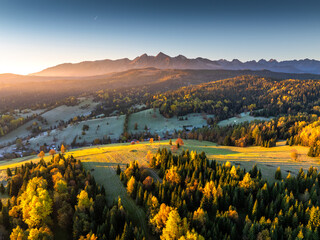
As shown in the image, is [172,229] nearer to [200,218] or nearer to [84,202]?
[200,218]

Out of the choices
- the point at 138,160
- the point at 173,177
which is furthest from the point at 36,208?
the point at 138,160

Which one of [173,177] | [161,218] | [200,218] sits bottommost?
[161,218]

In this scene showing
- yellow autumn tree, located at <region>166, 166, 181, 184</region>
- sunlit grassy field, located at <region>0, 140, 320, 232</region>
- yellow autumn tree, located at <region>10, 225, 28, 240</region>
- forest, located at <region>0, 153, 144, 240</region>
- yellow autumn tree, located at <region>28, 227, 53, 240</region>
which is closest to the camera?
yellow autumn tree, located at <region>28, 227, 53, 240</region>

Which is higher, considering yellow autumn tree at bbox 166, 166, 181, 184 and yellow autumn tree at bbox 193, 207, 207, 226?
yellow autumn tree at bbox 166, 166, 181, 184

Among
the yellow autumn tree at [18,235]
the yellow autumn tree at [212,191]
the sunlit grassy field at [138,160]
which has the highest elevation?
the yellow autumn tree at [212,191]

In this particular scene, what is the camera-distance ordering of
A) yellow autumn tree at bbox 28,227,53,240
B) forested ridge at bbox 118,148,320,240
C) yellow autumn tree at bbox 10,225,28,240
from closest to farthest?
yellow autumn tree at bbox 28,227,53,240
yellow autumn tree at bbox 10,225,28,240
forested ridge at bbox 118,148,320,240

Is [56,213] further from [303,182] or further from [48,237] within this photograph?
[303,182]

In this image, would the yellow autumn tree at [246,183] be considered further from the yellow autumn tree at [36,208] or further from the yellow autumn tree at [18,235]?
the yellow autumn tree at [18,235]

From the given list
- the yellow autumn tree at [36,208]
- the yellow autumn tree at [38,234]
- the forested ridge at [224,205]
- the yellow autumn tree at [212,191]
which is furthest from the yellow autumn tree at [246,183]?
the yellow autumn tree at [36,208]

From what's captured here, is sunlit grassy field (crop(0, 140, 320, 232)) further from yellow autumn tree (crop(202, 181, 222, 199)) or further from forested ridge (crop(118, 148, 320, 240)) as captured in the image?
yellow autumn tree (crop(202, 181, 222, 199))

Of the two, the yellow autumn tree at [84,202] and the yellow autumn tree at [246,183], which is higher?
the yellow autumn tree at [84,202]

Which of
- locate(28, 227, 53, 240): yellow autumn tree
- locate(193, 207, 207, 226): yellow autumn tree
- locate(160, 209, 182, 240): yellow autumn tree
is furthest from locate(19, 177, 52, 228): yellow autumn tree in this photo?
locate(193, 207, 207, 226): yellow autumn tree

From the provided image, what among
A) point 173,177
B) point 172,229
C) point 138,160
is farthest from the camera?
point 138,160
